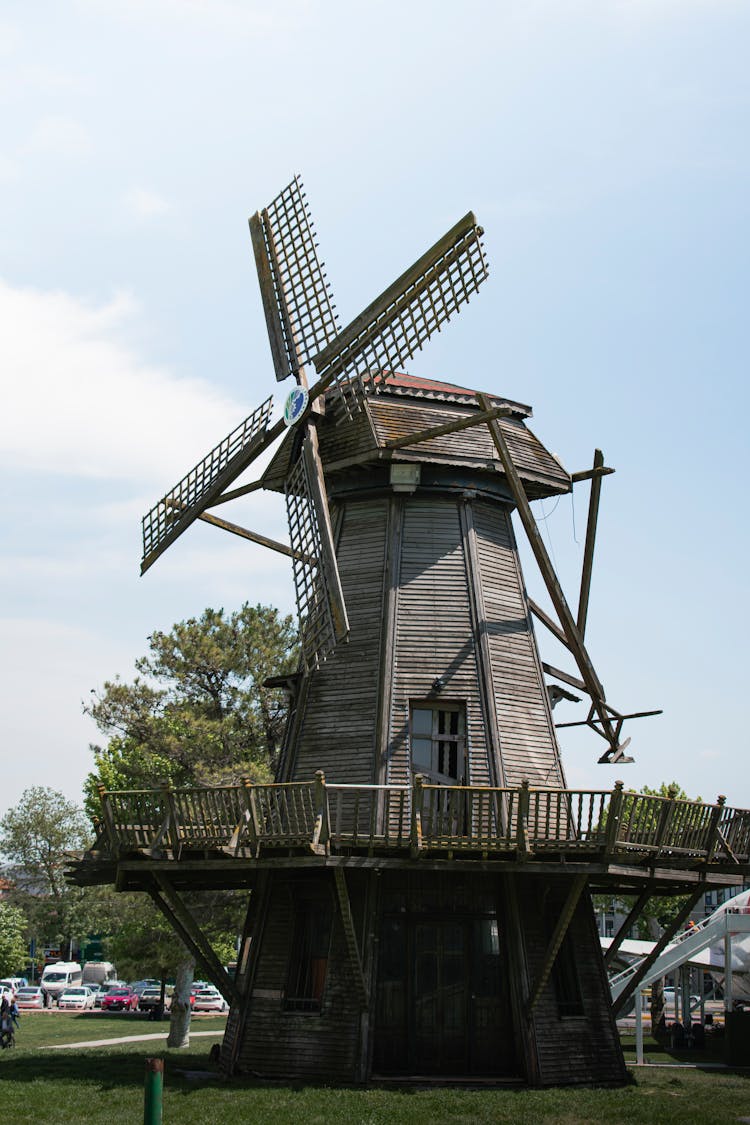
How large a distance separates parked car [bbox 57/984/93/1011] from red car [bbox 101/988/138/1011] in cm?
233

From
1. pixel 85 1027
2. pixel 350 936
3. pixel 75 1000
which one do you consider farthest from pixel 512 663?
pixel 75 1000

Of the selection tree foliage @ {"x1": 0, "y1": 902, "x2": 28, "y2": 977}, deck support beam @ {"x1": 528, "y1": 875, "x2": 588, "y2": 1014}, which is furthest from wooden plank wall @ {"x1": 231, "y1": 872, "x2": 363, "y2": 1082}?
tree foliage @ {"x1": 0, "y1": 902, "x2": 28, "y2": 977}

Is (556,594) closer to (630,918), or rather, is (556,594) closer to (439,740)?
(439,740)

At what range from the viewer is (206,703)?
33.3 meters

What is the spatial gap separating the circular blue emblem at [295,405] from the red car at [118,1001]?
40.3m

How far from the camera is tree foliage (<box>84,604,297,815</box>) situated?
3203cm

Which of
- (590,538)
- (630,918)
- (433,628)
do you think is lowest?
(630,918)

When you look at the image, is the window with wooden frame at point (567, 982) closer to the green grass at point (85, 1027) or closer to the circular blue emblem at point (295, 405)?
the circular blue emblem at point (295, 405)

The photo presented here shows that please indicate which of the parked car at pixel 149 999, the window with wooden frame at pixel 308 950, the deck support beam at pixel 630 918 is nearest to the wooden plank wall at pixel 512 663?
the deck support beam at pixel 630 918

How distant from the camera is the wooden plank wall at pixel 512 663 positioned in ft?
60.5

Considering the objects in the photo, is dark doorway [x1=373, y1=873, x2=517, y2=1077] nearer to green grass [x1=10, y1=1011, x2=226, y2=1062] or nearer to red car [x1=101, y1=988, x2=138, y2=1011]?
green grass [x1=10, y1=1011, x2=226, y2=1062]

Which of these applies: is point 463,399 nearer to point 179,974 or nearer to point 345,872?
point 345,872

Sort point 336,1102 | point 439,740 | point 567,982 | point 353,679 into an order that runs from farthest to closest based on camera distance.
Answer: point 353,679 < point 439,740 < point 567,982 < point 336,1102

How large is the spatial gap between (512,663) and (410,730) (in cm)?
219
